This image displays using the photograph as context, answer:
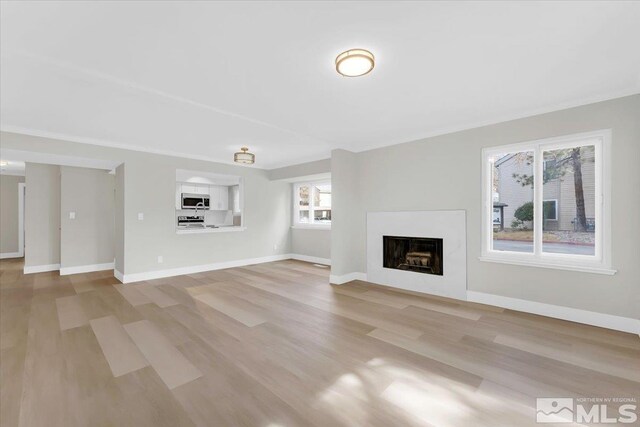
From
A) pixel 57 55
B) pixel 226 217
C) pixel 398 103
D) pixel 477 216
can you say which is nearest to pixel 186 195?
pixel 226 217

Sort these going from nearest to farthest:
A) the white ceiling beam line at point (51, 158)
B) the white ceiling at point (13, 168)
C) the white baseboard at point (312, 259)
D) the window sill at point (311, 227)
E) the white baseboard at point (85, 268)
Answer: the white ceiling beam line at point (51, 158)
the white baseboard at point (85, 268)
the white ceiling at point (13, 168)
the white baseboard at point (312, 259)
the window sill at point (311, 227)

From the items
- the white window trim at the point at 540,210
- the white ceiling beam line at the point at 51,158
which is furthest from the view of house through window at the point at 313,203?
the white ceiling beam line at the point at 51,158

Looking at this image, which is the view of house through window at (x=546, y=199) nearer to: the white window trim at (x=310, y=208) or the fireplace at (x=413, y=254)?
the fireplace at (x=413, y=254)

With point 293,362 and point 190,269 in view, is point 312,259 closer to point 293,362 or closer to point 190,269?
point 190,269

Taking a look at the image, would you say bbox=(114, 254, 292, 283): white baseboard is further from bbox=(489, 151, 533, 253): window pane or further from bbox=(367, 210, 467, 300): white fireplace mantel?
bbox=(489, 151, 533, 253): window pane

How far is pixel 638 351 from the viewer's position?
2.44 meters

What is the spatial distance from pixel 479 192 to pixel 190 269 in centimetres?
563

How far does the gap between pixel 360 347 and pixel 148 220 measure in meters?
4.66

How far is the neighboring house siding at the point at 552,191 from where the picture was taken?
10.3 ft

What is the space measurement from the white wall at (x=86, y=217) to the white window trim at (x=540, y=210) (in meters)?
7.66

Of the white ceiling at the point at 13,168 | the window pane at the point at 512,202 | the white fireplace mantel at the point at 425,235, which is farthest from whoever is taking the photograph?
the white ceiling at the point at 13,168

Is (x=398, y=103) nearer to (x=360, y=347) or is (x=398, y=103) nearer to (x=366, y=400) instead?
(x=360, y=347)

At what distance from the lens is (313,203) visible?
7.57m

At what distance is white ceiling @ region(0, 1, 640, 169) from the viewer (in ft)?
5.69
